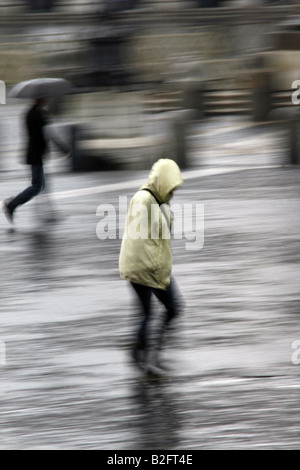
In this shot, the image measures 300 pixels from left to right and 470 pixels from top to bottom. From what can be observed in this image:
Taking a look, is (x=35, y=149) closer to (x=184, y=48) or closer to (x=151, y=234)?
(x=151, y=234)

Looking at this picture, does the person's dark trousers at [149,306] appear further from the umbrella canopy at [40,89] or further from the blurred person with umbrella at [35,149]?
the umbrella canopy at [40,89]

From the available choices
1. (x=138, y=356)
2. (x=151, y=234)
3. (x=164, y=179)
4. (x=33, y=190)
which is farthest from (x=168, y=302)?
(x=33, y=190)

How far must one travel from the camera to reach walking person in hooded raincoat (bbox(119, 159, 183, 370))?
765 cm

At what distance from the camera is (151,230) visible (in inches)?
303

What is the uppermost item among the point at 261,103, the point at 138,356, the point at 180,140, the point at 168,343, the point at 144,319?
the point at 144,319

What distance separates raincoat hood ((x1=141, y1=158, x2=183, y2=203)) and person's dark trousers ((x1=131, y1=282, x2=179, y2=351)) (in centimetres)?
69

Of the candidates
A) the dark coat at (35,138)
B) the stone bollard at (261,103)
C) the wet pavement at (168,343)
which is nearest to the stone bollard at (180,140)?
the wet pavement at (168,343)

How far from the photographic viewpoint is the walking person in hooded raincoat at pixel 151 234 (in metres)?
7.65

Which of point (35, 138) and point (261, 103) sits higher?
point (35, 138)

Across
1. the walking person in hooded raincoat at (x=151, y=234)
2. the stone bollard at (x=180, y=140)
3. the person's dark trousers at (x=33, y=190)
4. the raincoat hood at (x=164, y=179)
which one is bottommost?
the stone bollard at (x=180, y=140)

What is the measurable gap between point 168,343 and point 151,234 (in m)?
1.33

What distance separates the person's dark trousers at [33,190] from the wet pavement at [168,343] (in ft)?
0.97

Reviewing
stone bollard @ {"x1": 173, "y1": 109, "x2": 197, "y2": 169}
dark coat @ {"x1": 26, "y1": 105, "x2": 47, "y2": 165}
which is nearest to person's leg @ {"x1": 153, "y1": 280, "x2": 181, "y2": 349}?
dark coat @ {"x1": 26, "y1": 105, "x2": 47, "y2": 165}

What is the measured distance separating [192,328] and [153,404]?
1762 millimetres
